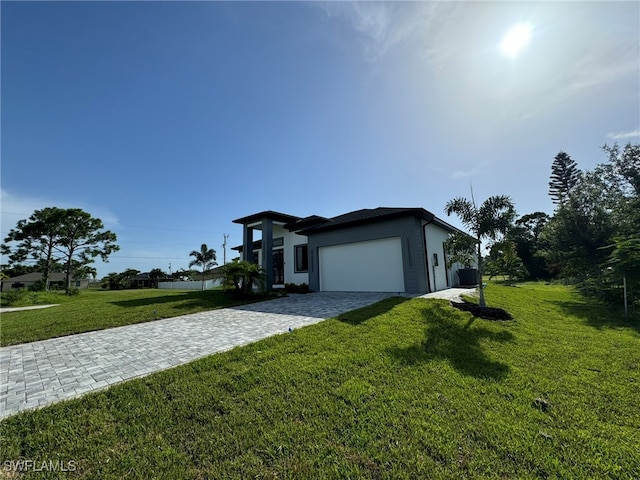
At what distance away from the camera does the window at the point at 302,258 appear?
14853 millimetres

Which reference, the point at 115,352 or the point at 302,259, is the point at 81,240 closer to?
the point at 302,259

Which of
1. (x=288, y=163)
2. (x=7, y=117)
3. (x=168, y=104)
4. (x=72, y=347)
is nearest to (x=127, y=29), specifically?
(x=168, y=104)

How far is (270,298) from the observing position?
1172 centimetres

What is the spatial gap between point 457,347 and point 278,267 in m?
13.2

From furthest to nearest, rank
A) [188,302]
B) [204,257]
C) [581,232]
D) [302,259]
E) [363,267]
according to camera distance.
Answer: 1. [204,257]
2. [302,259]
3. [581,232]
4. [363,267]
5. [188,302]

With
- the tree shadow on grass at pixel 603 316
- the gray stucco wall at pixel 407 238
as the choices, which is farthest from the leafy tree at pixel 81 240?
the tree shadow on grass at pixel 603 316

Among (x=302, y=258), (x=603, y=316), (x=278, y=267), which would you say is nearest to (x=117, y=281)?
(x=278, y=267)

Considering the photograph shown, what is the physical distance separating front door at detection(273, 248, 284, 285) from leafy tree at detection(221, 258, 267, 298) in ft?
14.2

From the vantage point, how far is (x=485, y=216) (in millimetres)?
8156

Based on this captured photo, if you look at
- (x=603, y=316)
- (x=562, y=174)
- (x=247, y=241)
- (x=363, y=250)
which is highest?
(x=562, y=174)

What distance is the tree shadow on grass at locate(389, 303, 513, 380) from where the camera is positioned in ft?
12.6

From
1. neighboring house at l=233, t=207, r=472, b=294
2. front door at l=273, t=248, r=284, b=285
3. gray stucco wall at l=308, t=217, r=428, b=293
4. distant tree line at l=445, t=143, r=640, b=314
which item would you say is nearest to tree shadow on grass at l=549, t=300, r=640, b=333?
distant tree line at l=445, t=143, r=640, b=314

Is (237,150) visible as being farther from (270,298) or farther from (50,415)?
(50,415)

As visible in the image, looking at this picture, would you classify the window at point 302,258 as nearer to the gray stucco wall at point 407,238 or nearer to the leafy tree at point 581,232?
the gray stucco wall at point 407,238
